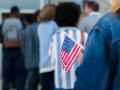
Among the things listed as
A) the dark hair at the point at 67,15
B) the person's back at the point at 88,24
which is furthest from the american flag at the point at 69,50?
the person's back at the point at 88,24

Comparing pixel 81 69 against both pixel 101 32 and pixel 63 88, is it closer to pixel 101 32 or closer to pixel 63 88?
pixel 101 32

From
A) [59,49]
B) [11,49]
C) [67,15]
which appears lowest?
[11,49]

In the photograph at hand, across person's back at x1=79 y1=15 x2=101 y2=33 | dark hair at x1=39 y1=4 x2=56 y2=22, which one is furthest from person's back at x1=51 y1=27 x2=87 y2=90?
person's back at x1=79 y1=15 x2=101 y2=33

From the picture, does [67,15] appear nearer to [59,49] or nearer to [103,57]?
[59,49]

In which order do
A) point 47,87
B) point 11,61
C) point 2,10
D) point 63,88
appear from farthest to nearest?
1. point 2,10
2. point 11,61
3. point 47,87
4. point 63,88

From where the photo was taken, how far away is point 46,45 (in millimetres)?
3275

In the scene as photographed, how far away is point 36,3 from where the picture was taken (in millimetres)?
6805

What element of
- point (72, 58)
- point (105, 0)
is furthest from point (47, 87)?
point (105, 0)

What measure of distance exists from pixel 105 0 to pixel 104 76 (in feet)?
19.2

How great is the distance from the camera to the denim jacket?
1.11m

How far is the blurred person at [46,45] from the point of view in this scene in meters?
3.28

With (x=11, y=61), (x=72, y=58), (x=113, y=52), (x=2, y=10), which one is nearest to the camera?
(x=113, y=52)

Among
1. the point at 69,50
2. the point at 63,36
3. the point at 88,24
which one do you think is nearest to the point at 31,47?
the point at 88,24

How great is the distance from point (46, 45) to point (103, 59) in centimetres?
221
